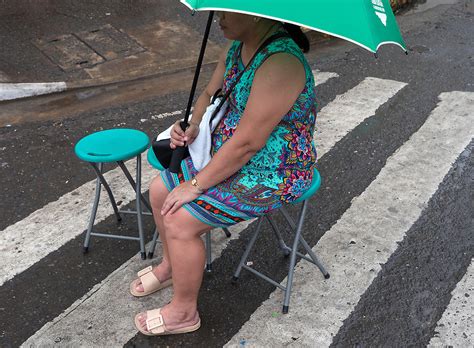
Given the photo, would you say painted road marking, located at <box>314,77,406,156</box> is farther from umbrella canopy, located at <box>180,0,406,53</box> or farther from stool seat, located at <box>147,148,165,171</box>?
umbrella canopy, located at <box>180,0,406,53</box>

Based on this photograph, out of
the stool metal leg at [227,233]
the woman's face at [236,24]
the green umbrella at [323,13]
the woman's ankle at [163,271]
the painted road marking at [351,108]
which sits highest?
the green umbrella at [323,13]

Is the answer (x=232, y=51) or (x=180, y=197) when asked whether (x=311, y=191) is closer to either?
(x=180, y=197)

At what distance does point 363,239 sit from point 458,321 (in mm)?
885

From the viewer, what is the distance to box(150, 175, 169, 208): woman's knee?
3311 millimetres

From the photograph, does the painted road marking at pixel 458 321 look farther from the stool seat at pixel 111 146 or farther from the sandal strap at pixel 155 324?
the stool seat at pixel 111 146

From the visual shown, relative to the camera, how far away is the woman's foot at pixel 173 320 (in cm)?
323

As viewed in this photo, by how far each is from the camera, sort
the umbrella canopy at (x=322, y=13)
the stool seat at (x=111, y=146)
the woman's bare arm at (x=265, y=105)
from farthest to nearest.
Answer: the stool seat at (x=111, y=146), the woman's bare arm at (x=265, y=105), the umbrella canopy at (x=322, y=13)

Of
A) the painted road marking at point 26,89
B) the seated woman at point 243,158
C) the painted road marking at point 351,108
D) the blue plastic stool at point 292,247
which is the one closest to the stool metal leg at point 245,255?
the blue plastic stool at point 292,247

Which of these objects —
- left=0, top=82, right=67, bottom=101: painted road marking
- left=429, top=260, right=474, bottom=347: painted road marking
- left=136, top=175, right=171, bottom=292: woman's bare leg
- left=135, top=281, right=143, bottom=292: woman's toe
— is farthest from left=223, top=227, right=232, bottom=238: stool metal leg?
left=0, top=82, right=67, bottom=101: painted road marking

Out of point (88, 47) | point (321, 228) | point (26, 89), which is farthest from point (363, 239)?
point (88, 47)

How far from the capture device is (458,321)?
3418mm

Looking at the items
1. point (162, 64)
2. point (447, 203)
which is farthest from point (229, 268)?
point (162, 64)

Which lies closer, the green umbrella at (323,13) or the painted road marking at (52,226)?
the green umbrella at (323,13)

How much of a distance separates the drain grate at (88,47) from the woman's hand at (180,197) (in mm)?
4484
